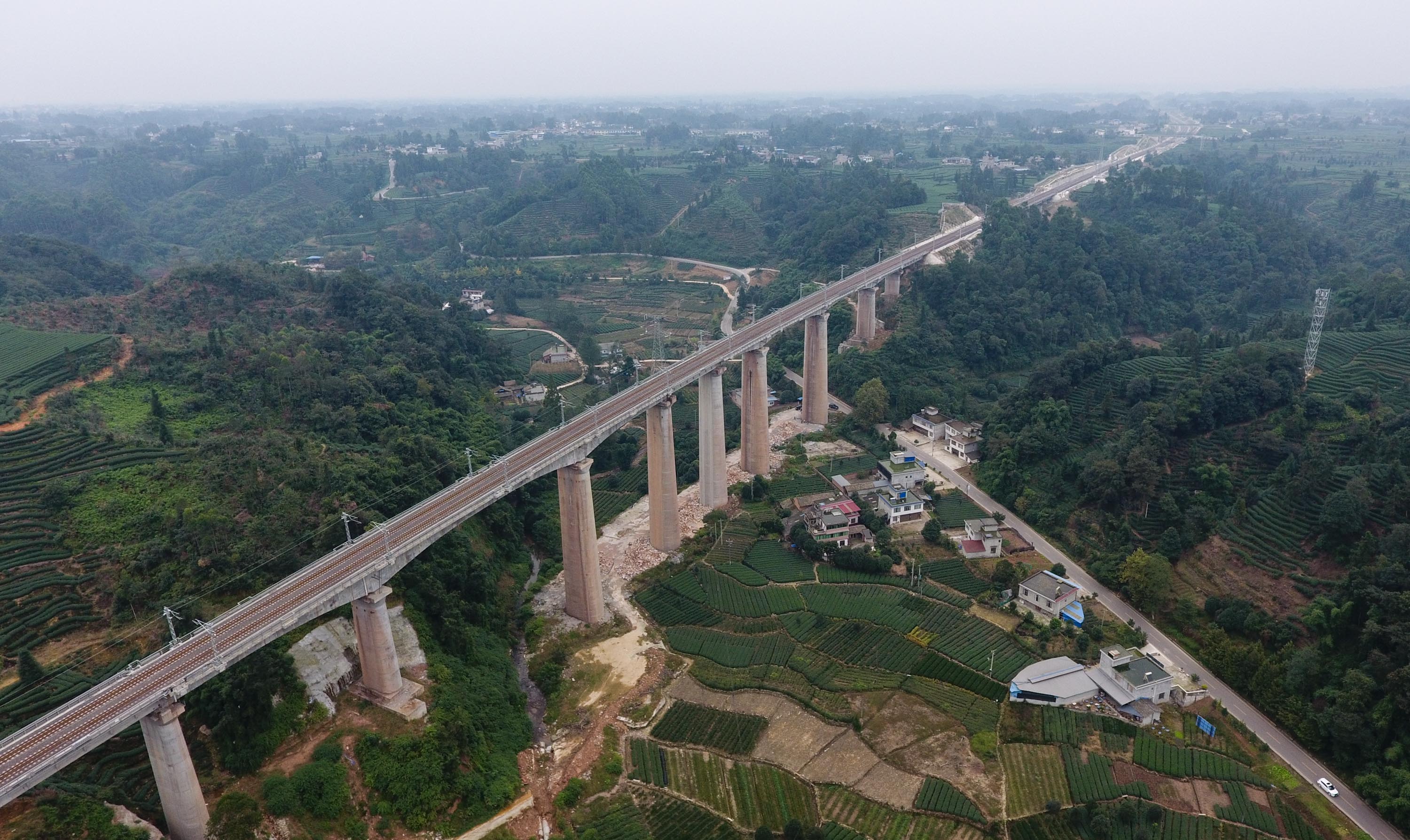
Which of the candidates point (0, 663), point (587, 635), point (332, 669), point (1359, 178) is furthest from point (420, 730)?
point (1359, 178)

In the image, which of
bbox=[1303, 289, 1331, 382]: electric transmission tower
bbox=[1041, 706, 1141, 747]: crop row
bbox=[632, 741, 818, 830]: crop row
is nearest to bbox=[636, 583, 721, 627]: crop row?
bbox=[632, 741, 818, 830]: crop row

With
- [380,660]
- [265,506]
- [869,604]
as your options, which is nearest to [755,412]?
[869,604]

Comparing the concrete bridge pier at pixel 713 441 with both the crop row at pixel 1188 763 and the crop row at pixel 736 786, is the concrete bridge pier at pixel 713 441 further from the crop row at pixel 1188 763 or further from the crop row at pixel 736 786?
the crop row at pixel 1188 763

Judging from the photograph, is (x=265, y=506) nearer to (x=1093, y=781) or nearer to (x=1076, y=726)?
(x=1076, y=726)

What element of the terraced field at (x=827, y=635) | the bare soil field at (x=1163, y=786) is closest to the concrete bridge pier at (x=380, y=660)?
the terraced field at (x=827, y=635)

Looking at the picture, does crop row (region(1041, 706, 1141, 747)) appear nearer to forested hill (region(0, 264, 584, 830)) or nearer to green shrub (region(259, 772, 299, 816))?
forested hill (region(0, 264, 584, 830))

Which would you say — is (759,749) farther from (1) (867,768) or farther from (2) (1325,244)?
(2) (1325,244)
